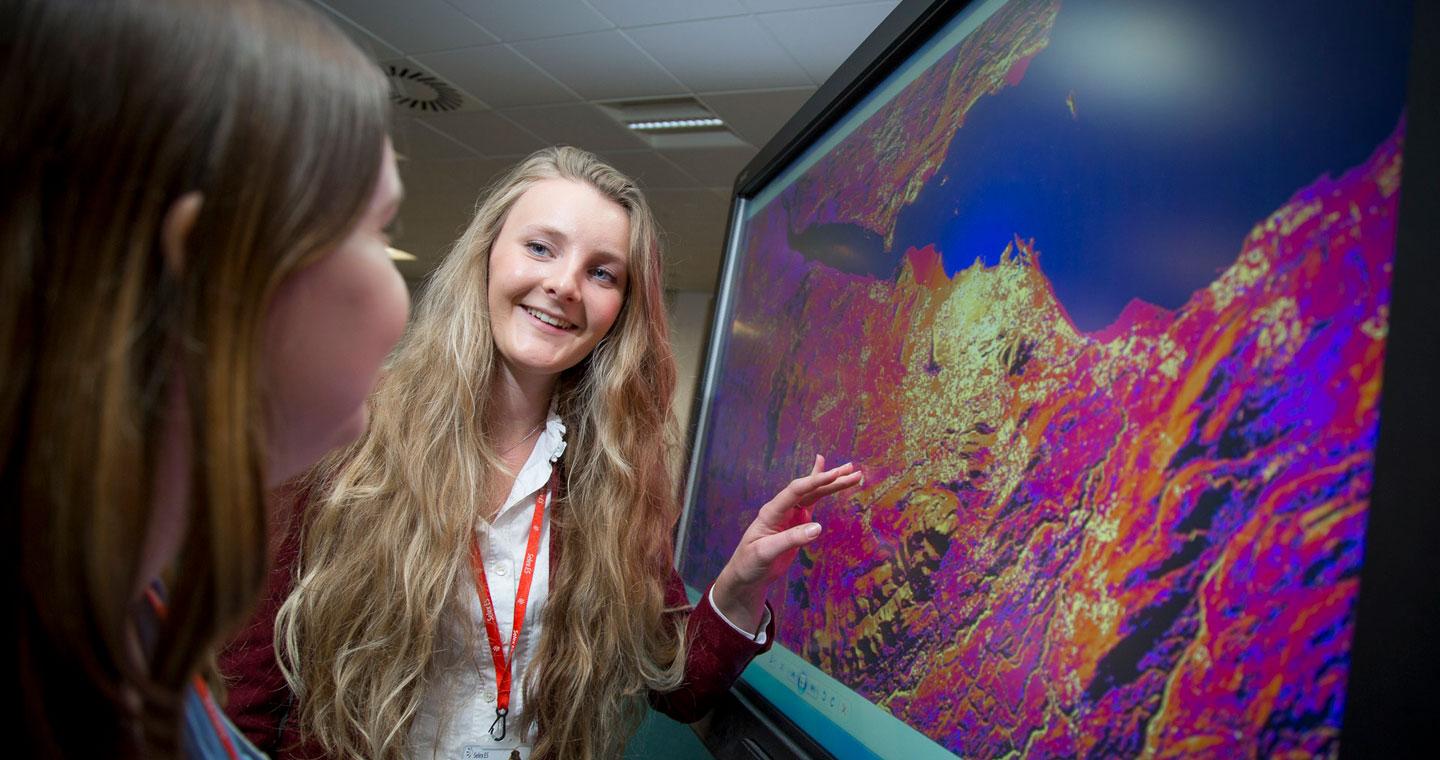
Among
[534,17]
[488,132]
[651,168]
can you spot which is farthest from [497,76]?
[651,168]

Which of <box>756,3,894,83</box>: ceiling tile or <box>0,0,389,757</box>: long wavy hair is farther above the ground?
<box>756,3,894,83</box>: ceiling tile

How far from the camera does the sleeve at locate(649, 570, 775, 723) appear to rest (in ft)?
4.09

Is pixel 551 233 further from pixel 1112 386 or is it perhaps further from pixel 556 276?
pixel 1112 386

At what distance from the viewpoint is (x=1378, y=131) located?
1.63 ft

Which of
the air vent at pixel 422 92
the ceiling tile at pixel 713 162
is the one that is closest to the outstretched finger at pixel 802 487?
the ceiling tile at pixel 713 162

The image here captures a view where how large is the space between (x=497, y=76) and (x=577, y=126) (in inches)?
25.6

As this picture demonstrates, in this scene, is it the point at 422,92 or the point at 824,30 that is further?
the point at 422,92

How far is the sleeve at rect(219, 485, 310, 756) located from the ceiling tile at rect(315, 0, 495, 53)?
336cm

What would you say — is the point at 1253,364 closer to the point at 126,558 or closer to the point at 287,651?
the point at 126,558

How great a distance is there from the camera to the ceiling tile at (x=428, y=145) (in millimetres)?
5570

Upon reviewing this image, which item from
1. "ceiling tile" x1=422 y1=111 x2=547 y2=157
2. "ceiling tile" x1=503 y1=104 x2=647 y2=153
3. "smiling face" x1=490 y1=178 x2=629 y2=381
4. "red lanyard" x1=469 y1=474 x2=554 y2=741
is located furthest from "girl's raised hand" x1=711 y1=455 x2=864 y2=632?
"ceiling tile" x1=422 y1=111 x2=547 y2=157

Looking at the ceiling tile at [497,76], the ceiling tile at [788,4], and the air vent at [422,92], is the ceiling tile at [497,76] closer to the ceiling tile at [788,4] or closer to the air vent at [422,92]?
the air vent at [422,92]

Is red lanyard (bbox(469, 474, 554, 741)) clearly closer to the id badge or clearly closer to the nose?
the id badge

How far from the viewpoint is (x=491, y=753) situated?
125 cm
